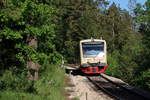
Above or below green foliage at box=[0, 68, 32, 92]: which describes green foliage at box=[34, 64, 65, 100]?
below

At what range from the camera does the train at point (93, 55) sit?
2672cm

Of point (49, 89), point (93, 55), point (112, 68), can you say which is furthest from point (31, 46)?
point (112, 68)

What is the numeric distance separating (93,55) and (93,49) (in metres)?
0.49

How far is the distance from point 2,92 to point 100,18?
51.5 m

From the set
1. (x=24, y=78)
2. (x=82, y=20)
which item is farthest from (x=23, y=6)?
(x=82, y=20)

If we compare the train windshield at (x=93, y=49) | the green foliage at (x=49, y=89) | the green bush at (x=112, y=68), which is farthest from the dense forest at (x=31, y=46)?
the green bush at (x=112, y=68)

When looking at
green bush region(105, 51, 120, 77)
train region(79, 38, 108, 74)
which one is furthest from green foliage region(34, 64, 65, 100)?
green bush region(105, 51, 120, 77)

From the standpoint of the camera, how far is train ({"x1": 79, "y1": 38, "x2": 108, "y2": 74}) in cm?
2672

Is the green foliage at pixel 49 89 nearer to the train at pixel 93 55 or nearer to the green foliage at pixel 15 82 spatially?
the green foliage at pixel 15 82

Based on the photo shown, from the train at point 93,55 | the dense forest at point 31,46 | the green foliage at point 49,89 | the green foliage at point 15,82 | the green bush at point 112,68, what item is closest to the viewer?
the dense forest at point 31,46

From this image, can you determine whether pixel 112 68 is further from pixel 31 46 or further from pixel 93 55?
pixel 31 46

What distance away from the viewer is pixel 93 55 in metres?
27.0

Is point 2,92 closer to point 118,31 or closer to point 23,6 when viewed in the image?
point 23,6

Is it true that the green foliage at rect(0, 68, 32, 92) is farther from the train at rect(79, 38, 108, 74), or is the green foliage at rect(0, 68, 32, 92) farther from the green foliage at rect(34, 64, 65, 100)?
the train at rect(79, 38, 108, 74)
